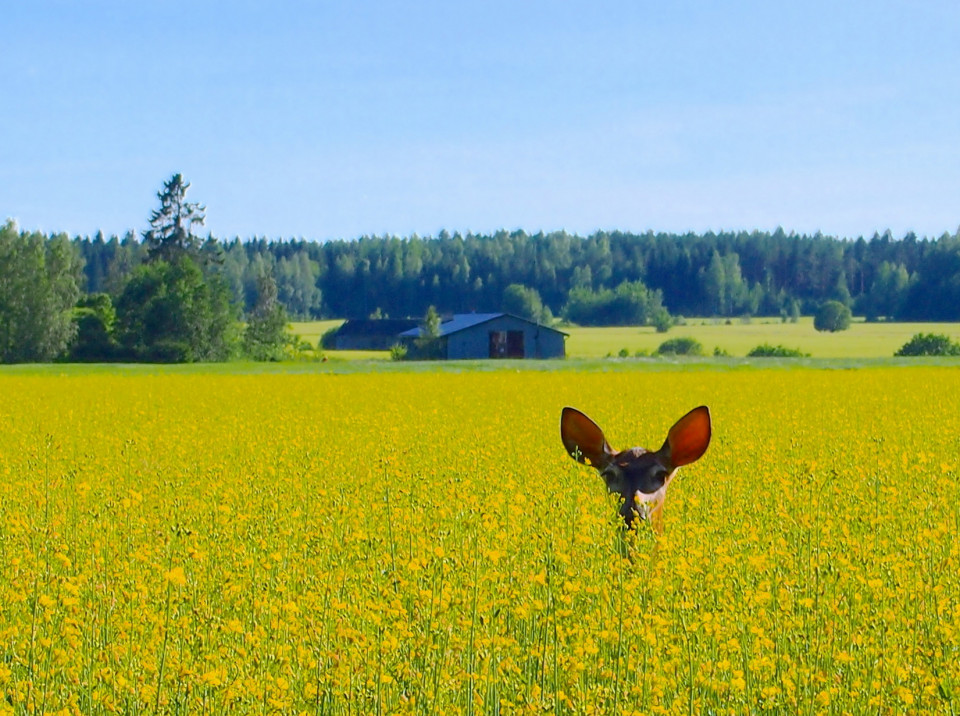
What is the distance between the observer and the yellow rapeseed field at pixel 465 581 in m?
4.30

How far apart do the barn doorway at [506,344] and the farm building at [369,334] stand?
90.2 ft

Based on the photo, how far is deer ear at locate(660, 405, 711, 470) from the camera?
5.58 meters

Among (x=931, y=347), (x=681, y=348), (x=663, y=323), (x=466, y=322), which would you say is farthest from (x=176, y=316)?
(x=663, y=323)

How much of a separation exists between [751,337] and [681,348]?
59.5 feet

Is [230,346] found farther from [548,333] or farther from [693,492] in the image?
[693,492]

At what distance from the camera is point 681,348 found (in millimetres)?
76562

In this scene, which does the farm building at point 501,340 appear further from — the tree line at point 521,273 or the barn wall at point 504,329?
the tree line at point 521,273

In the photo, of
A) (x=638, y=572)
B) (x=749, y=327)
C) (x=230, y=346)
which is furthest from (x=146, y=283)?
(x=638, y=572)

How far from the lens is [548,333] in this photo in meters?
73.8

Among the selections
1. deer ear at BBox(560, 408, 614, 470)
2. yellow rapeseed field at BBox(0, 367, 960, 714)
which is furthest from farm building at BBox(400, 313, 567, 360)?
deer ear at BBox(560, 408, 614, 470)

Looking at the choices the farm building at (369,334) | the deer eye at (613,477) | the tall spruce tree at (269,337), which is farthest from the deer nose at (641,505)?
the farm building at (369,334)

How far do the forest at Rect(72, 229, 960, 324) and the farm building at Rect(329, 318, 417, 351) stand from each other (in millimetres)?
28006

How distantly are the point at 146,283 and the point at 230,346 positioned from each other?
Result: 6162 mm

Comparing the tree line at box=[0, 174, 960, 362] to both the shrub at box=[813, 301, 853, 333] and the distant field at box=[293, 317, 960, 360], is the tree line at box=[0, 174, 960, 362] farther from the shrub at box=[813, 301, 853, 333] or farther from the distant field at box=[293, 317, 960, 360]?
the shrub at box=[813, 301, 853, 333]
